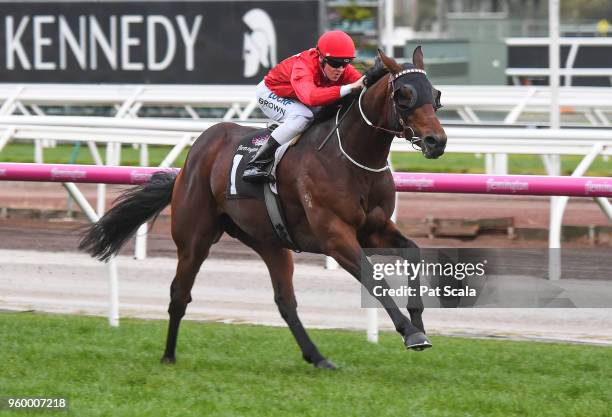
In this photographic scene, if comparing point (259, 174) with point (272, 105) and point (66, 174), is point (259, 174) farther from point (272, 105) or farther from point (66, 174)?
point (66, 174)

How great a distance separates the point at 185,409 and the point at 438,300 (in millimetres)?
1324

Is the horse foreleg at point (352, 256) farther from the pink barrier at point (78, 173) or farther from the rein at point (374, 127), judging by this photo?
the pink barrier at point (78, 173)

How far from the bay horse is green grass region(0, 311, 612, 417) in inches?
10.4

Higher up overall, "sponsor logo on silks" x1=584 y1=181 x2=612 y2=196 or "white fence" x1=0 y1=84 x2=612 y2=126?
"sponsor logo on silks" x1=584 y1=181 x2=612 y2=196

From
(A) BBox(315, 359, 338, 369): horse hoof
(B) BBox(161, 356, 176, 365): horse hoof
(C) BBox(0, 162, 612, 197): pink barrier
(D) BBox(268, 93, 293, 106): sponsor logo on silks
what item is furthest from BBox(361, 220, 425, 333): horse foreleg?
(B) BBox(161, 356, 176, 365): horse hoof

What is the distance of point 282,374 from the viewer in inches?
233

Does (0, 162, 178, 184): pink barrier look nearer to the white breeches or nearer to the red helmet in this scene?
the white breeches

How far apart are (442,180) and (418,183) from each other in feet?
0.43

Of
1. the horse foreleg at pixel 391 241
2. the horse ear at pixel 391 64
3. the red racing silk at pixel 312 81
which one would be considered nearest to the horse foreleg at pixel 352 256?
the horse foreleg at pixel 391 241

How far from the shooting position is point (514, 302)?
594 cm

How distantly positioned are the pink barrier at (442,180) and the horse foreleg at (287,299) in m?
0.80

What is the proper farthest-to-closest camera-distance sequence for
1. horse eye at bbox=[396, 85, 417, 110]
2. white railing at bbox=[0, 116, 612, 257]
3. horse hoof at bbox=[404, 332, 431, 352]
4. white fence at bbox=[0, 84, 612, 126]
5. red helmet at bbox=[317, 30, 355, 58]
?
white fence at bbox=[0, 84, 612, 126], white railing at bbox=[0, 116, 612, 257], red helmet at bbox=[317, 30, 355, 58], horse eye at bbox=[396, 85, 417, 110], horse hoof at bbox=[404, 332, 431, 352]

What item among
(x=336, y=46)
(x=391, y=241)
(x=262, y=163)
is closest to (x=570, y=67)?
(x=262, y=163)

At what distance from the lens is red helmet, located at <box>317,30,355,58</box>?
5.84 meters
